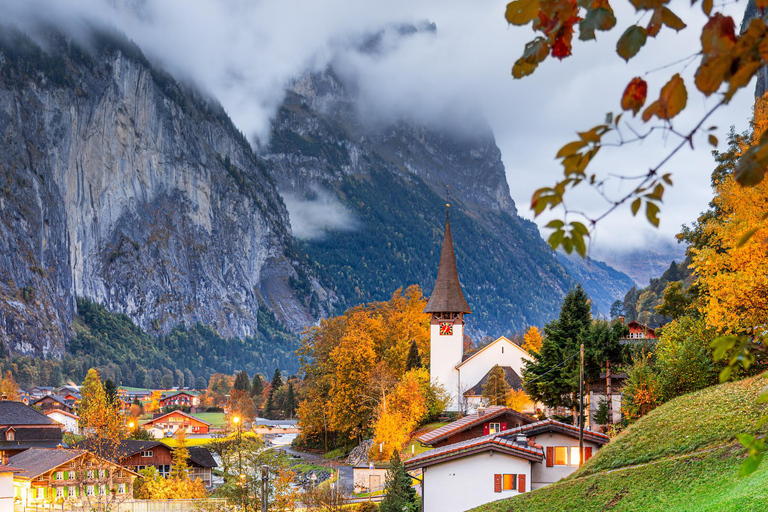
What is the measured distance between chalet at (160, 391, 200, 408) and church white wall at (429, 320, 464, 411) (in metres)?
95.3

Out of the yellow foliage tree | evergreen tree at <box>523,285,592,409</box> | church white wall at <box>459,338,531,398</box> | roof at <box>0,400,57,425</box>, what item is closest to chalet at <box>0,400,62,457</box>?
roof at <box>0,400,57,425</box>

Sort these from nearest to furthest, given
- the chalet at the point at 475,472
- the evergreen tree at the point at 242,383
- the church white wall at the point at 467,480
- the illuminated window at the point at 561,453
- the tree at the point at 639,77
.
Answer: the tree at the point at 639,77
the chalet at the point at 475,472
the church white wall at the point at 467,480
the illuminated window at the point at 561,453
the evergreen tree at the point at 242,383

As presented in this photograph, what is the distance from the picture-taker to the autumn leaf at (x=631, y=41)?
2641mm

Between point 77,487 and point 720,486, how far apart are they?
4661 centimetres

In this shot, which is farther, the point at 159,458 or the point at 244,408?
the point at 244,408

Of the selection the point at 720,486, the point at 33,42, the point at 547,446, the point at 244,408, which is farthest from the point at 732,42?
the point at 33,42

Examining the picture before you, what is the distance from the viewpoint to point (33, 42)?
190500 mm

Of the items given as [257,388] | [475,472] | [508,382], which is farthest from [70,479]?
[257,388]

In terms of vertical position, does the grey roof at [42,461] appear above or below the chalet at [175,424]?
below

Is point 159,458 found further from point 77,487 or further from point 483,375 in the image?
point 483,375

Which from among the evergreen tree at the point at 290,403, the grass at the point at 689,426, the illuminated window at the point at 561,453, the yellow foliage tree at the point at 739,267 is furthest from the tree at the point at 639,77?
the evergreen tree at the point at 290,403

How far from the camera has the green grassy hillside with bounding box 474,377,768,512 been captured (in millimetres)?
14828

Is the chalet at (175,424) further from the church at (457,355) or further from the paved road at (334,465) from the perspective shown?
the church at (457,355)

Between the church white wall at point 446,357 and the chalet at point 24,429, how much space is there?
37754 mm
